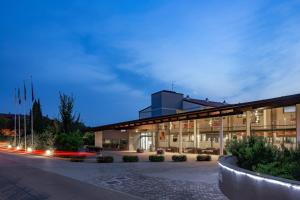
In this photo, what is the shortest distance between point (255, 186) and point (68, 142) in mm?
28835

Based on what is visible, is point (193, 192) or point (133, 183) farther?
point (133, 183)

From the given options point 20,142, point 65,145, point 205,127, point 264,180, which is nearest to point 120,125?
point 205,127

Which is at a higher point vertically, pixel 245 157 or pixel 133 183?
pixel 245 157

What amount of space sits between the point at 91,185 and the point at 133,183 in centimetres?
179

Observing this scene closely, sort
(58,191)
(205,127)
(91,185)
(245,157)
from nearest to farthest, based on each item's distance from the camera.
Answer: (245,157)
(58,191)
(91,185)
(205,127)

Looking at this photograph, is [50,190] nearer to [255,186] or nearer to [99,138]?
[255,186]

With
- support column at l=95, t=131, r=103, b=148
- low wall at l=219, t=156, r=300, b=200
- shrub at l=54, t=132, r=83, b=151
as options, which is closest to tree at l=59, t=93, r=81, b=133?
shrub at l=54, t=132, r=83, b=151

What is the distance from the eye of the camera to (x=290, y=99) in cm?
2444

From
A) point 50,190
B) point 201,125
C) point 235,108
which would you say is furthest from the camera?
point 201,125

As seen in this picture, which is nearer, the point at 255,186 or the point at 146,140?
the point at 255,186

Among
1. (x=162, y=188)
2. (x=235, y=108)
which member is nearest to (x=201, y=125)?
(x=235, y=108)

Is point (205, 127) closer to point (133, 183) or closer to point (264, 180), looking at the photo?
point (133, 183)

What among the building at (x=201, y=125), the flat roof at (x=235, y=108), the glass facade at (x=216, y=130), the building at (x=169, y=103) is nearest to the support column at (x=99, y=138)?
the building at (x=201, y=125)

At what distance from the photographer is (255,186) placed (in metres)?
7.36
